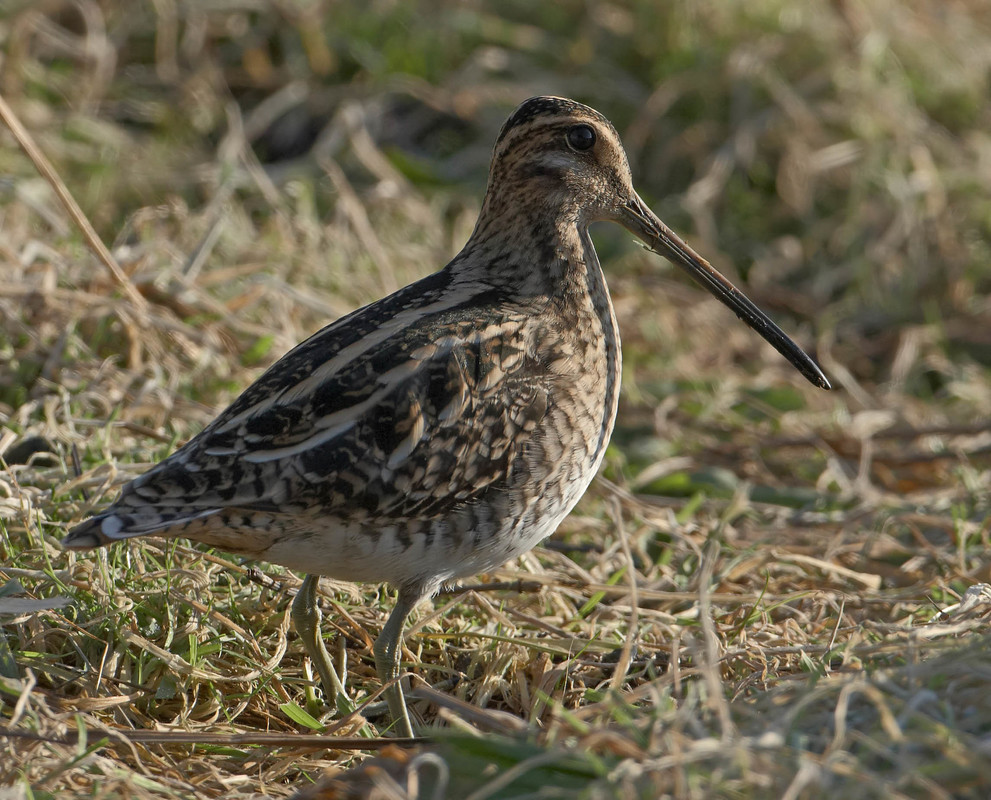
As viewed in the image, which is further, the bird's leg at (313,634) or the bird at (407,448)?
the bird's leg at (313,634)

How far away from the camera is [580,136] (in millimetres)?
3594

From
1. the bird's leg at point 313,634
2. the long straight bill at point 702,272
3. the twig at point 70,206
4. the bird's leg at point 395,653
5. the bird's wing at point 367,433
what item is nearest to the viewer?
the bird's wing at point 367,433

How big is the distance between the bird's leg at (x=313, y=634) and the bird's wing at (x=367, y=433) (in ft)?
1.37

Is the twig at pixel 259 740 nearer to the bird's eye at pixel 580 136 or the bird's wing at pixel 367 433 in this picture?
the bird's wing at pixel 367 433

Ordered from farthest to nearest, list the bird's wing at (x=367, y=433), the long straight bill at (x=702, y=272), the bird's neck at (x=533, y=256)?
the long straight bill at (x=702, y=272) → the bird's neck at (x=533, y=256) → the bird's wing at (x=367, y=433)

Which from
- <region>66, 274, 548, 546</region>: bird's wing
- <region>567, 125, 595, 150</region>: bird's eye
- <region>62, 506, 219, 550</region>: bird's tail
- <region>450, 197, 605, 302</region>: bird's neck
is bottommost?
<region>62, 506, 219, 550</region>: bird's tail

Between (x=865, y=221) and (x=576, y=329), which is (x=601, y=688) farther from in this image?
(x=865, y=221)

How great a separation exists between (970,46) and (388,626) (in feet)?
18.9

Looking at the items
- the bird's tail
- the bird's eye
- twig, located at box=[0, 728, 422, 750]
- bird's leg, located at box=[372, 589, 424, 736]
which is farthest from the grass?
the bird's eye

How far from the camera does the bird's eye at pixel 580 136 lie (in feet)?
11.8

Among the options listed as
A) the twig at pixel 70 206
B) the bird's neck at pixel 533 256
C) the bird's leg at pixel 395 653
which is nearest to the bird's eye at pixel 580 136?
the bird's neck at pixel 533 256

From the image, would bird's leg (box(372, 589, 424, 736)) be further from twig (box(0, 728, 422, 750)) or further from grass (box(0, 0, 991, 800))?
twig (box(0, 728, 422, 750))

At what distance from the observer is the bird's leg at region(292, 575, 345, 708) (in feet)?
10.8

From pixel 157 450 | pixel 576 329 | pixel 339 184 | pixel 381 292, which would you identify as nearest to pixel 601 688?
pixel 576 329
